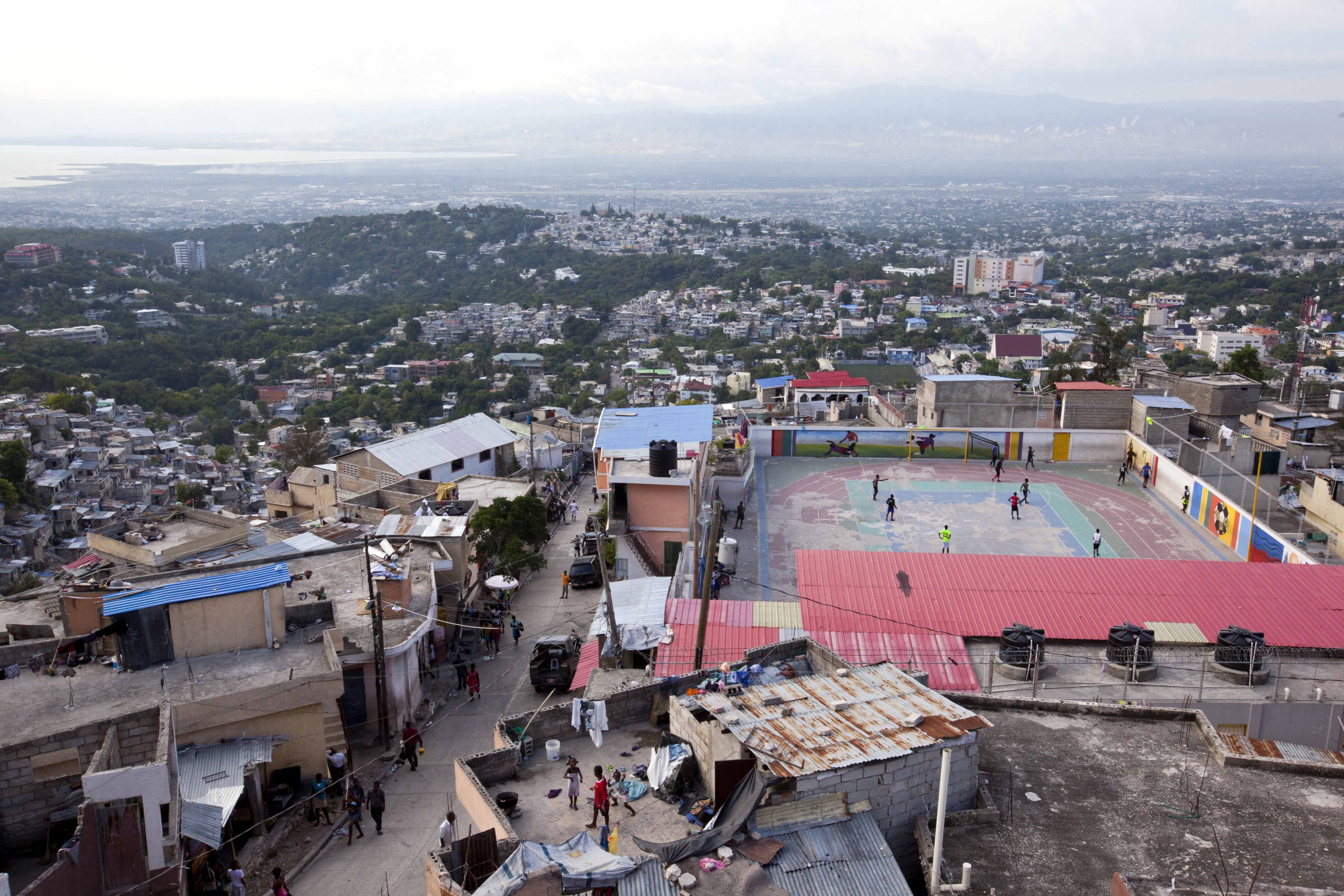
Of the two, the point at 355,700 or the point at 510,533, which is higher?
the point at 355,700

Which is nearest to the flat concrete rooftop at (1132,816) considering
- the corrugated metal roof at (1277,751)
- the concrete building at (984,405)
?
the corrugated metal roof at (1277,751)

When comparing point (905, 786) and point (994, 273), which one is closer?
point (905, 786)

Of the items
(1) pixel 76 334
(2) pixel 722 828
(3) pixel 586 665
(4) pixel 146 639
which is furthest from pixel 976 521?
(1) pixel 76 334

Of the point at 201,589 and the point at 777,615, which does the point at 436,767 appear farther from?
the point at 777,615

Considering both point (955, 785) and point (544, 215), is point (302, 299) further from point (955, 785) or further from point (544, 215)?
point (955, 785)

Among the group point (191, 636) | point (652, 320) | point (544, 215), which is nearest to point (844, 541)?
point (191, 636)

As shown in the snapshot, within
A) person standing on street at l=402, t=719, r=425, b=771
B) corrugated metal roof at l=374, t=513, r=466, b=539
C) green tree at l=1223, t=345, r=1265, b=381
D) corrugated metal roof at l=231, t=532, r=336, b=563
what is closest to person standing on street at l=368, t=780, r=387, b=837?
person standing on street at l=402, t=719, r=425, b=771
